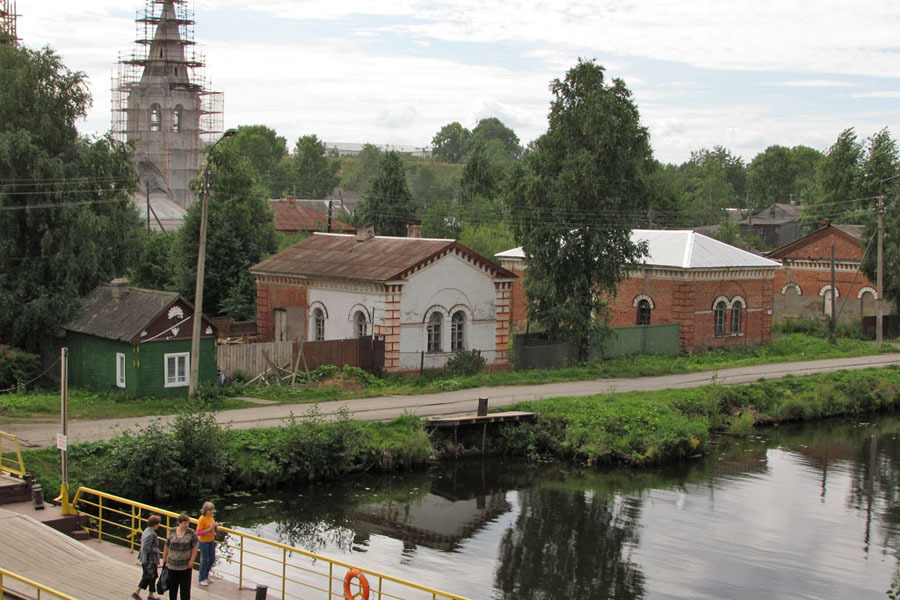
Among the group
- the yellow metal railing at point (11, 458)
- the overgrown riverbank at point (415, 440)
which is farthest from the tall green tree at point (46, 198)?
the overgrown riverbank at point (415, 440)

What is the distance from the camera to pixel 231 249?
1796 inches

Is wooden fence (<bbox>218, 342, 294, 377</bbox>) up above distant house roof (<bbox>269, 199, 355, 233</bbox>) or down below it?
below

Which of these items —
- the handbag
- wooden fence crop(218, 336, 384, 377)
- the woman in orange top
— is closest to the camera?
the handbag

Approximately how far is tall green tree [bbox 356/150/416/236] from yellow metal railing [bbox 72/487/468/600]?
135 ft

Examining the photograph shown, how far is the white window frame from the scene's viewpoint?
29594 mm

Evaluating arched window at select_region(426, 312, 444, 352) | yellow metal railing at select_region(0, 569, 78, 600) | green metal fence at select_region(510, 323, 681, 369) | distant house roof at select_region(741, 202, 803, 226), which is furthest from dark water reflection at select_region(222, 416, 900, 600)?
distant house roof at select_region(741, 202, 803, 226)

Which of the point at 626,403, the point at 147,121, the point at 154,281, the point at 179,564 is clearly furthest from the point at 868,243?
the point at 147,121

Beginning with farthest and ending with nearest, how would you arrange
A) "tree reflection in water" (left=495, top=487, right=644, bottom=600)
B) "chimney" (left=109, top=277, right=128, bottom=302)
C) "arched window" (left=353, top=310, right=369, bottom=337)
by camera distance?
"arched window" (left=353, top=310, right=369, bottom=337)
"chimney" (left=109, top=277, right=128, bottom=302)
"tree reflection in water" (left=495, top=487, right=644, bottom=600)

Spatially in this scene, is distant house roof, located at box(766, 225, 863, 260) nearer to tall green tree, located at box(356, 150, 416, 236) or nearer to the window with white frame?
tall green tree, located at box(356, 150, 416, 236)

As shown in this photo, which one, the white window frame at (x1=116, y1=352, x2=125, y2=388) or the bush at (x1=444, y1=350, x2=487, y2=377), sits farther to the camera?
the bush at (x1=444, y1=350, x2=487, y2=377)

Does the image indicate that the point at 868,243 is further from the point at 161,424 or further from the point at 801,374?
the point at 161,424

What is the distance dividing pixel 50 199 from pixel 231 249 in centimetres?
1341

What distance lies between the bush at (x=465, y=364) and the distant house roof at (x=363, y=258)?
3260 mm

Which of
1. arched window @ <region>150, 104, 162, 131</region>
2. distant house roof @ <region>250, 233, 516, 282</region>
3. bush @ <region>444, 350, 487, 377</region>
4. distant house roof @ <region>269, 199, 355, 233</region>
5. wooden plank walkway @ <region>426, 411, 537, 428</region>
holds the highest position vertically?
arched window @ <region>150, 104, 162, 131</region>
